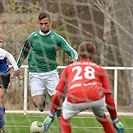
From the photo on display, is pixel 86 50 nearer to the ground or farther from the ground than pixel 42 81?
farther from the ground

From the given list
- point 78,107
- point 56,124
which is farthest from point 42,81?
point 78,107

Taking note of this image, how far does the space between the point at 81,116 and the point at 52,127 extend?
258 cm

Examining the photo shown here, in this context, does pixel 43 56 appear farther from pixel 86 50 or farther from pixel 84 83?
pixel 84 83

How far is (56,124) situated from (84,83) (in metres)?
3.99

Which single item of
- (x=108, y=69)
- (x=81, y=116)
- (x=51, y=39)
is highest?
(x=51, y=39)

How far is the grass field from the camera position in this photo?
9.92m

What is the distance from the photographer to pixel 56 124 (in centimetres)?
1080

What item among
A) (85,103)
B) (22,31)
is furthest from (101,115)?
(22,31)

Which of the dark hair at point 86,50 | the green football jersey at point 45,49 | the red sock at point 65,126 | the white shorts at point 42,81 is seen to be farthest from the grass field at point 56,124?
the dark hair at point 86,50

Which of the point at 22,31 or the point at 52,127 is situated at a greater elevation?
the point at 22,31

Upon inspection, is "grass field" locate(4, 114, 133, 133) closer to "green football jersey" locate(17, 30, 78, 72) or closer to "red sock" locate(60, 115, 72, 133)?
"green football jersey" locate(17, 30, 78, 72)

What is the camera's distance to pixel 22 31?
55.1 ft

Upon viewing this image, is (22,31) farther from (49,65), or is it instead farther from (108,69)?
(49,65)

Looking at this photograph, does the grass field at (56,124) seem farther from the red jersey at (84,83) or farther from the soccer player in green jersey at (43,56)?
the red jersey at (84,83)
